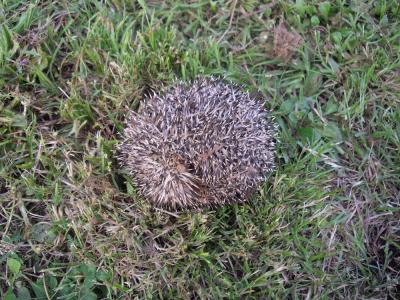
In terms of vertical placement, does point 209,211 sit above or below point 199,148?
below

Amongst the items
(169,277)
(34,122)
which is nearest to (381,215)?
(169,277)

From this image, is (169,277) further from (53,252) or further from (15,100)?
(15,100)

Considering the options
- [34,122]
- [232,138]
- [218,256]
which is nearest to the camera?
[232,138]

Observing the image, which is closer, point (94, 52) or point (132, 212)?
point (132, 212)

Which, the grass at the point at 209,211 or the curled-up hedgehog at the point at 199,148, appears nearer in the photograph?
the curled-up hedgehog at the point at 199,148

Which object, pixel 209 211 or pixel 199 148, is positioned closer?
pixel 199 148
